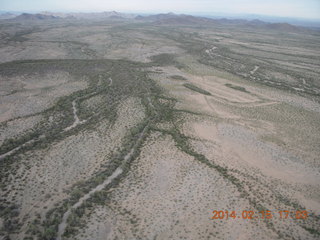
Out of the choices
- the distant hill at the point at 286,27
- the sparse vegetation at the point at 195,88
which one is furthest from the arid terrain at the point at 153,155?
the distant hill at the point at 286,27

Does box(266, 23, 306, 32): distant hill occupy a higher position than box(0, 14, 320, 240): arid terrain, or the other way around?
box(266, 23, 306, 32): distant hill

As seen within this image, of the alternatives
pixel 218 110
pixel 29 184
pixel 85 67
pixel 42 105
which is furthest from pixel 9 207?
pixel 85 67

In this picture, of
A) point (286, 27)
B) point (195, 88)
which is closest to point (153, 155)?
point (195, 88)

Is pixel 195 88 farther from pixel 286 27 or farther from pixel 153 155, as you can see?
pixel 286 27

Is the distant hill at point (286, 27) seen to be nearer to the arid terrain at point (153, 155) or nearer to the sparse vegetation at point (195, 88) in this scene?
→ the arid terrain at point (153, 155)

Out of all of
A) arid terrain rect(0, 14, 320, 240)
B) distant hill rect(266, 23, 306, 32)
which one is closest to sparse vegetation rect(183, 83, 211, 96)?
arid terrain rect(0, 14, 320, 240)

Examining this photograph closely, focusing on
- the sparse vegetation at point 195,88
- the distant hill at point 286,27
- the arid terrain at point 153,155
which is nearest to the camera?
the arid terrain at point 153,155

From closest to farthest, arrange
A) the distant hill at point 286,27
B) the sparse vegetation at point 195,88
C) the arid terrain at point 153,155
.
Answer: the arid terrain at point 153,155 → the sparse vegetation at point 195,88 → the distant hill at point 286,27

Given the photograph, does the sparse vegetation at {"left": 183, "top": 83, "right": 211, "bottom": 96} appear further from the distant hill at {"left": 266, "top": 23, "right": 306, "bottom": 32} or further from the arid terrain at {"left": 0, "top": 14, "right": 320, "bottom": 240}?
the distant hill at {"left": 266, "top": 23, "right": 306, "bottom": 32}
